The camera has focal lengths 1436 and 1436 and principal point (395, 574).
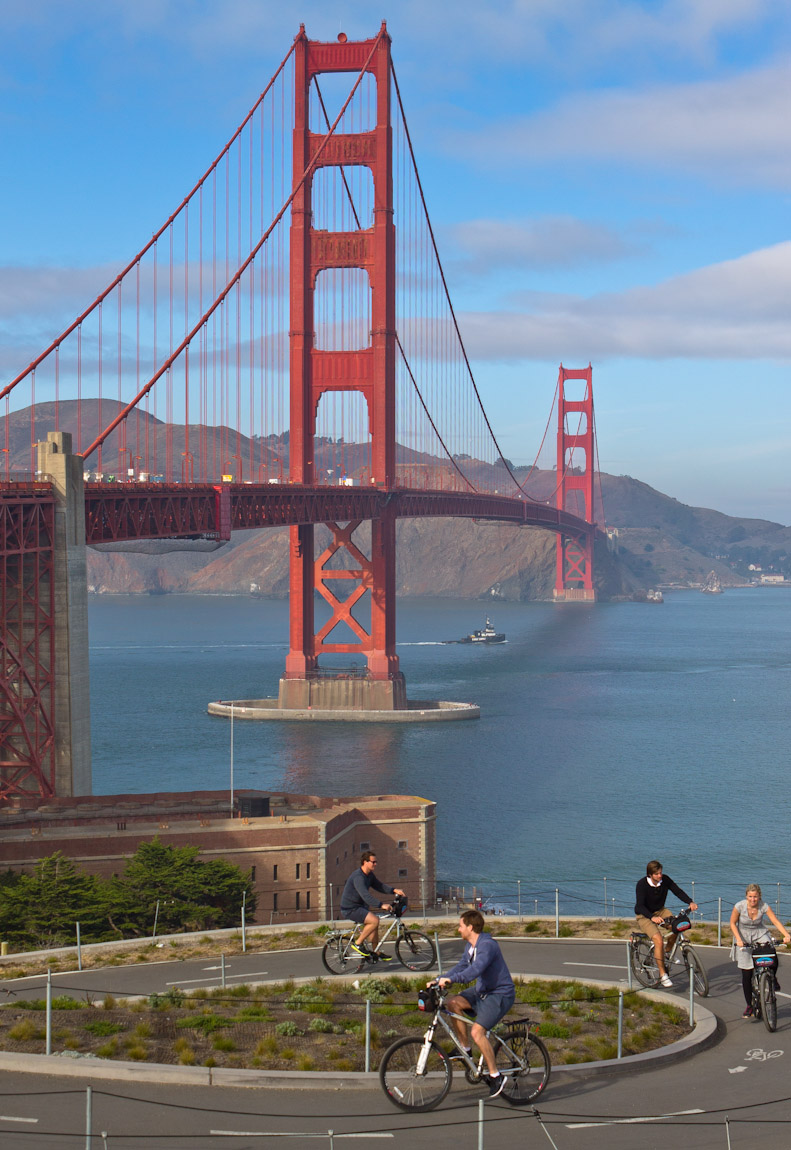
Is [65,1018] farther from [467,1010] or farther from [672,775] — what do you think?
[672,775]

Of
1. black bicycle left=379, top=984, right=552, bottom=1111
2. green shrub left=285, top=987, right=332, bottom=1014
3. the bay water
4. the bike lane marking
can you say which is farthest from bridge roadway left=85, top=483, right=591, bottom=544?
the bike lane marking

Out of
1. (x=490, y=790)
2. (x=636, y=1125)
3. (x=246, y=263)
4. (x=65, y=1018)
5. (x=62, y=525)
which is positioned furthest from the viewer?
(x=246, y=263)

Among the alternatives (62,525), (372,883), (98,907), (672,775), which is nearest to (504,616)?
(672,775)

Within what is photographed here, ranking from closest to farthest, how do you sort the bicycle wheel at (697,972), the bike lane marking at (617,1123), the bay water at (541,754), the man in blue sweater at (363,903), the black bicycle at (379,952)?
the bike lane marking at (617,1123)
the bicycle wheel at (697,972)
the man in blue sweater at (363,903)
the black bicycle at (379,952)
the bay water at (541,754)

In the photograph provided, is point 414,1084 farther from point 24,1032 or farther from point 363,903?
point 363,903

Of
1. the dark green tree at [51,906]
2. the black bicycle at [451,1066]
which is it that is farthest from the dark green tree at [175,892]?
the black bicycle at [451,1066]

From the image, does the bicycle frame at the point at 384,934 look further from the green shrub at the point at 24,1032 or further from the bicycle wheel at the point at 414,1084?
the bicycle wheel at the point at 414,1084

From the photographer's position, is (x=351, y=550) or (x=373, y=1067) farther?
(x=351, y=550)
